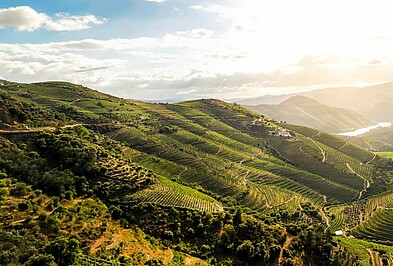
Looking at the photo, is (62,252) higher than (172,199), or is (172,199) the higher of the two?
(62,252)

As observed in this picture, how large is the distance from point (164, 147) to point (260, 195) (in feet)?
134

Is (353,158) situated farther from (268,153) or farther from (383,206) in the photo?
(383,206)

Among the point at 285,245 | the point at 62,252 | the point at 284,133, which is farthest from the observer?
the point at 284,133

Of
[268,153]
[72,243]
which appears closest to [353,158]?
[268,153]

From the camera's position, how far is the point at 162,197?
70.4 m

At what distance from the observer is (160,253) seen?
186 ft

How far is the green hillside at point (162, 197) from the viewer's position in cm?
5559

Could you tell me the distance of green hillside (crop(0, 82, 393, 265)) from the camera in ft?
182

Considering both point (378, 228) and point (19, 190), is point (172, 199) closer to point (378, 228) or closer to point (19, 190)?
point (19, 190)

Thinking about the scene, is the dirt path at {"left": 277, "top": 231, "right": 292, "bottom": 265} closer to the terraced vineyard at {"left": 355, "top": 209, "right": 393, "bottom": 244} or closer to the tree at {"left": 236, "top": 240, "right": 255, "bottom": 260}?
the tree at {"left": 236, "top": 240, "right": 255, "bottom": 260}

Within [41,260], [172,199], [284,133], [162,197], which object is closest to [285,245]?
[172,199]

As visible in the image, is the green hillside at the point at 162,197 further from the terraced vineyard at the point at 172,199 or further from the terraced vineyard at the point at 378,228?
the terraced vineyard at the point at 378,228

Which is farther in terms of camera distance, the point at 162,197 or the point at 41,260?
the point at 162,197

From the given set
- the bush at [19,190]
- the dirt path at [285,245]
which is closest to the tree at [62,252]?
the bush at [19,190]
